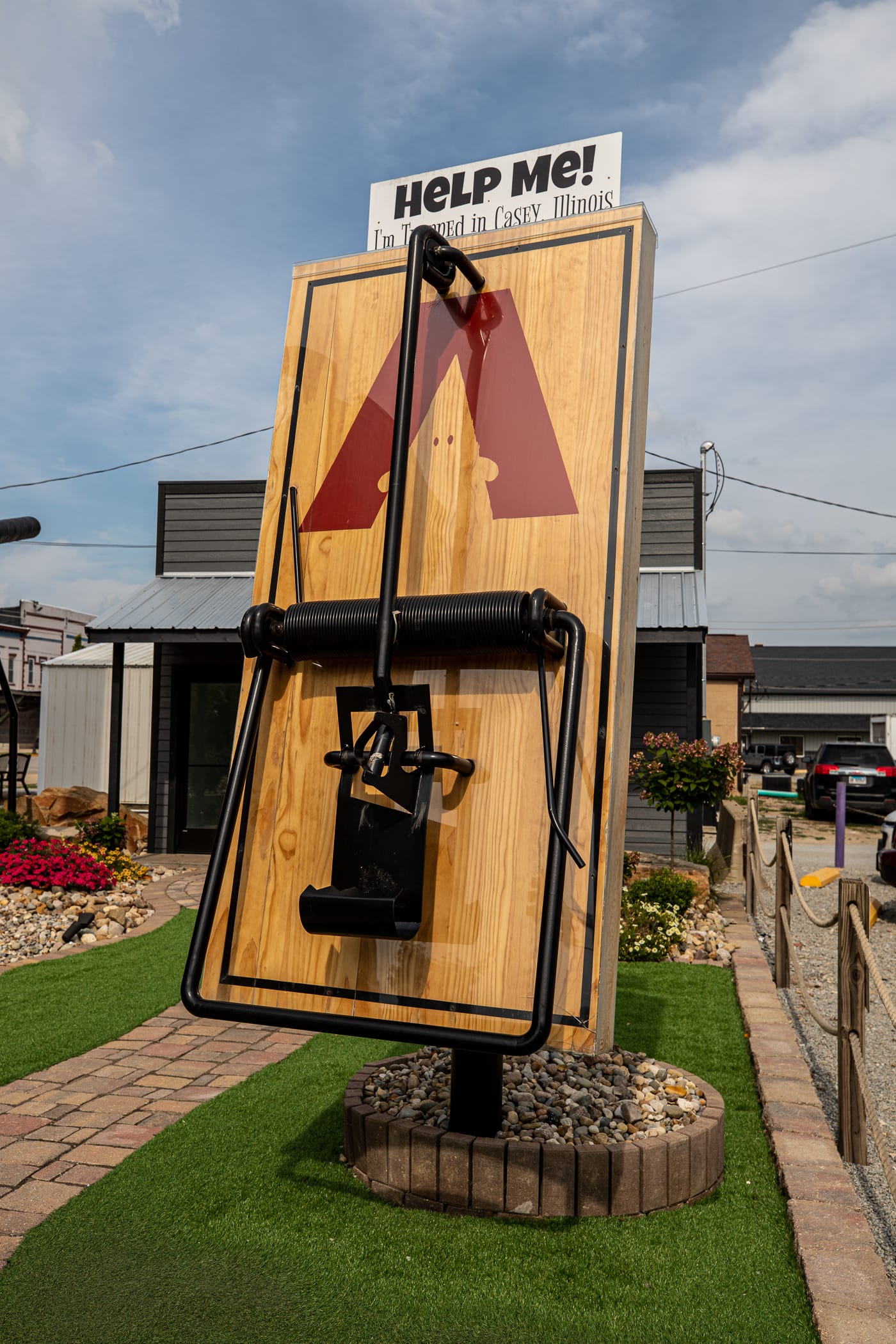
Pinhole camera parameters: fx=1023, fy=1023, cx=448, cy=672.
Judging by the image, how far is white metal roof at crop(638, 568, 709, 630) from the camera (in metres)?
10.5

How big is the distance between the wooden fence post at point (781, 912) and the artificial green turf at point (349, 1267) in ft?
9.94

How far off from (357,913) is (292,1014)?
13.6 inches

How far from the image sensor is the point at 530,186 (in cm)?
479

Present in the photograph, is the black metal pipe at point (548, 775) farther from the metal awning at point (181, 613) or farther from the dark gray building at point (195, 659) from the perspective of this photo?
the dark gray building at point (195, 659)

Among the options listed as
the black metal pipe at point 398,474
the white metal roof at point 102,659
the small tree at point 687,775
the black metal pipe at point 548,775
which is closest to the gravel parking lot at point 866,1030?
the small tree at point 687,775

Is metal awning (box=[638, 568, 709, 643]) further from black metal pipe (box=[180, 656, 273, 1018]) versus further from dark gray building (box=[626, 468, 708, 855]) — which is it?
black metal pipe (box=[180, 656, 273, 1018])

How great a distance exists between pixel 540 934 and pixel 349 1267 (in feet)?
4.28

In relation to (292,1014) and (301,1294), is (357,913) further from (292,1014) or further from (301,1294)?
(301,1294)

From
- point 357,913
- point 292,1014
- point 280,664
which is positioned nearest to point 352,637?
point 280,664

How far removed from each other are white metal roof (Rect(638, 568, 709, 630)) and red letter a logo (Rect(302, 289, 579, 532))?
24.8ft

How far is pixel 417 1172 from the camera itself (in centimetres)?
321

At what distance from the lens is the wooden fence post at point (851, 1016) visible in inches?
152

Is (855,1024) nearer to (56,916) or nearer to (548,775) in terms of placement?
(548,775)

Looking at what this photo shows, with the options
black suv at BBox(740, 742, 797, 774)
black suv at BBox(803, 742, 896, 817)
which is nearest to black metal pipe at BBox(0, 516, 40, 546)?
black suv at BBox(803, 742, 896, 817)
